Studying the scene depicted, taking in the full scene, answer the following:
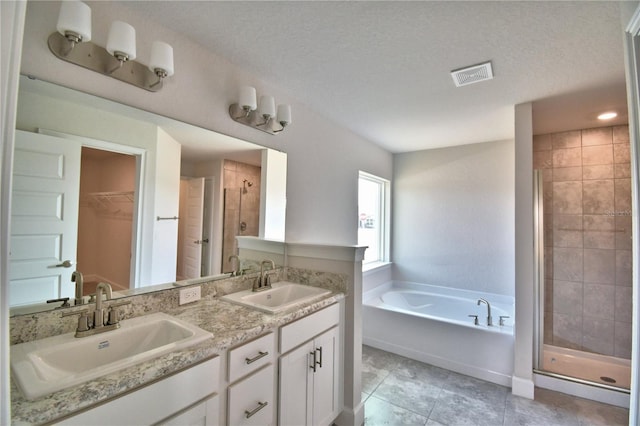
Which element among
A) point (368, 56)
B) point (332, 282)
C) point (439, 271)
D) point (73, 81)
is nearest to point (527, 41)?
point (368, 56)

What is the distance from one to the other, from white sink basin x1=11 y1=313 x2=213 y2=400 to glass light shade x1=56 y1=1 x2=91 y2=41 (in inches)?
47.5

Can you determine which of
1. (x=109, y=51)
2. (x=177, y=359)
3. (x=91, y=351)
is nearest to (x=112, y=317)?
(x=91, y=351)

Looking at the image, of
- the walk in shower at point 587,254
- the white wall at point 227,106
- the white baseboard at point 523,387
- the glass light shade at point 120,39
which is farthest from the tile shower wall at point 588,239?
the glass light shade at point 120,39

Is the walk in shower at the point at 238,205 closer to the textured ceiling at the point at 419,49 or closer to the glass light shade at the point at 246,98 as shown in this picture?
the glass light shade at the point at 246,98

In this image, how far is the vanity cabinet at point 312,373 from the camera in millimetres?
1462

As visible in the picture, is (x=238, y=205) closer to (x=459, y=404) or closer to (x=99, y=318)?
(x=99, y=318)

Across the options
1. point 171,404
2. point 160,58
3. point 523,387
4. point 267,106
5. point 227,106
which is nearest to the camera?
point 171,404

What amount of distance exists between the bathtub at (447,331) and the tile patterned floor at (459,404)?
15 cm

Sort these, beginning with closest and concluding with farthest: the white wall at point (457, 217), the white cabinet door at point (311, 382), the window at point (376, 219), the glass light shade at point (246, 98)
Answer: the white cabinet door at point (311, 382) → the glass light shade at point (246, 98) → the white wall at point (457, 217) → the window at point (376, 219)

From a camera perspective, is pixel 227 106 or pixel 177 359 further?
pixel 227 106

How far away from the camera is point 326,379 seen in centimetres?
174

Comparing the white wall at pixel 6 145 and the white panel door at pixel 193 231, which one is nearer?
the white wall at pixel 6 145

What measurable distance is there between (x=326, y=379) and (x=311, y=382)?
16 cm

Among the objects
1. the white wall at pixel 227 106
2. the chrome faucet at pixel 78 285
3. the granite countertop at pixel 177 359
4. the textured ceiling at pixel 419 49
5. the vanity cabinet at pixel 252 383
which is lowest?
the vanity cabinet at pixel 252 383
